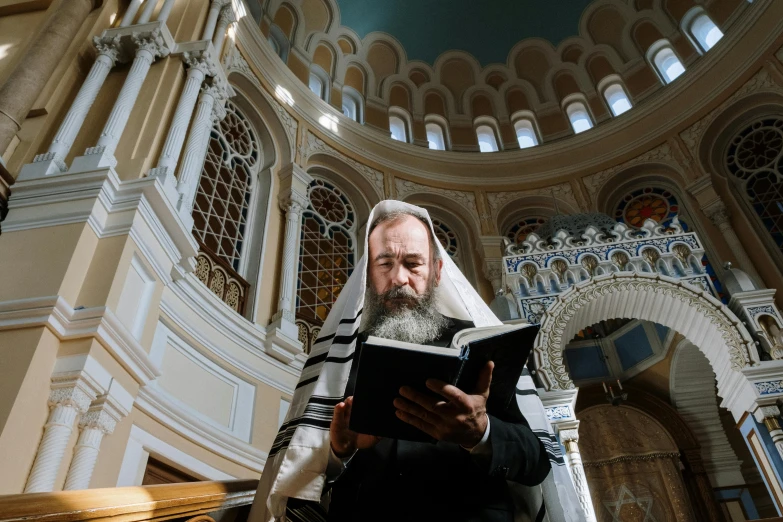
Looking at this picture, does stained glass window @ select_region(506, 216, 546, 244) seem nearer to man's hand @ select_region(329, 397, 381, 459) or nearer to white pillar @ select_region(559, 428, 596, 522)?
white pillar @ select_region(559, 428, 596, 522)

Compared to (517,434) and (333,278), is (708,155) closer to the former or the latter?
(333,278)

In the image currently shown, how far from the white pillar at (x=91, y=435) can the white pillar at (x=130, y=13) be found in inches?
179

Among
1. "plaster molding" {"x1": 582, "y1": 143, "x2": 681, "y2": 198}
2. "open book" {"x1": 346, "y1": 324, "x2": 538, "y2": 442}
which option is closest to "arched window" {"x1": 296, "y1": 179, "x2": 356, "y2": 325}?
"plaster molding" {"x1": 582, "y1": 143, "x2": 681, "y2": 198}

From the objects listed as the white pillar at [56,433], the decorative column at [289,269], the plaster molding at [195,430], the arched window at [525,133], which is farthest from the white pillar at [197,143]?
the arched window at [525,133]

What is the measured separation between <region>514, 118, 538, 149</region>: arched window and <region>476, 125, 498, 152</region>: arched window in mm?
567

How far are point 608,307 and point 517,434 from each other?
5.00m

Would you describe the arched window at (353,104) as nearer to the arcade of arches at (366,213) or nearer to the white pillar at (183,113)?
the arcade of arches at (366,213)

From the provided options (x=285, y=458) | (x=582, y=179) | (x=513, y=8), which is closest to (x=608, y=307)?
(x=285, y=458)

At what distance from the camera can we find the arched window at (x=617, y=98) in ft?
40.8

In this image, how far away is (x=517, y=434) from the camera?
1808 millimetres

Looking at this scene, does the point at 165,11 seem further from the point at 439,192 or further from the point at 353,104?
the point at 439,192

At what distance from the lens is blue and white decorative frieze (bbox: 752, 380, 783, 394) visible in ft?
17.8

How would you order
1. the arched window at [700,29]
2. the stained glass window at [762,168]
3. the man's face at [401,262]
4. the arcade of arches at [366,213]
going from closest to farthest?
the man's face at [401,262], the arcade of arches at [366,213], the stained glass window at [762,168], the arched window at [700,29]

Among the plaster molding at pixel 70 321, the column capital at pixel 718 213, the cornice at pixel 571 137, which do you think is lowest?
the plaster molding at pixel 70 321
